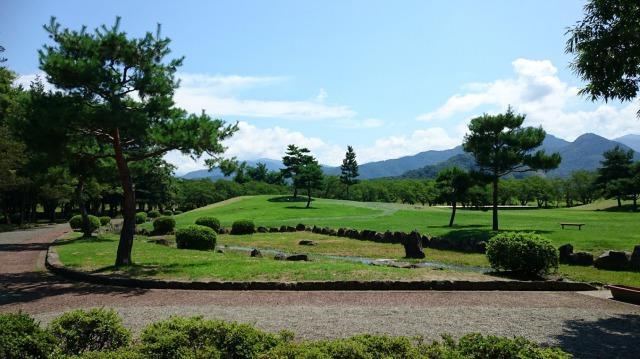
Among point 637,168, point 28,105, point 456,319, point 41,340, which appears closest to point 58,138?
point 28,105

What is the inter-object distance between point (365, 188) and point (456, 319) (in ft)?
343

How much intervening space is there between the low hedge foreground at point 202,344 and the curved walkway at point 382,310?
272 centimetres

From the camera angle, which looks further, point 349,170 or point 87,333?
point 349,170

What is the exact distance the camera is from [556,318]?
33.6ft

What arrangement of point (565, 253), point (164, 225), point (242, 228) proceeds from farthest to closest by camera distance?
point (242, 228)
point (164, 225)
point (565, 253)

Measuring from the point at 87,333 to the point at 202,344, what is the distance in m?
1.82

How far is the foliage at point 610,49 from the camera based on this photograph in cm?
1059

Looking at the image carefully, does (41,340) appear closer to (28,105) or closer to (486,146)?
(28,105)

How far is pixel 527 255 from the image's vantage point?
1544 cm

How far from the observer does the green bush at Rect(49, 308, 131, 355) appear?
21.2 ft

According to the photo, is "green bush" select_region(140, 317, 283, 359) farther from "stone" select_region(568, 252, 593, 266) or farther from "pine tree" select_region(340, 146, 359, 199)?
"pine tree" select_region(340, 146, 359, 199)

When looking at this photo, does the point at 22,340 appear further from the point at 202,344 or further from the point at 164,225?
the point at 164,225

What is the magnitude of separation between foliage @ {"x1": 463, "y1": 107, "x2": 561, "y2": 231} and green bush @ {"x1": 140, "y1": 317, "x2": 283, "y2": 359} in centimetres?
3193

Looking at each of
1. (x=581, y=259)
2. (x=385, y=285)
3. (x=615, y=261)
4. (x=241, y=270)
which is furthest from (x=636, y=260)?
(x=241, y=270)
